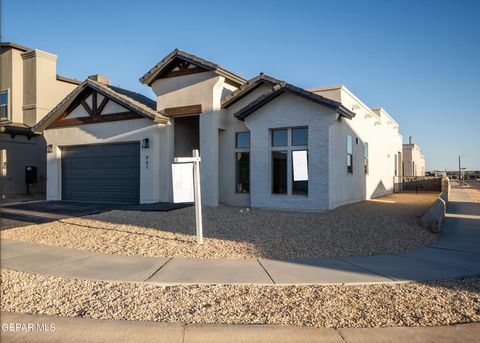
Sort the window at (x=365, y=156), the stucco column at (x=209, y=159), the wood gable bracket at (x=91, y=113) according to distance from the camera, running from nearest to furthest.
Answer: the stucco column at (x=209, y=159), the wood gable bracket at (x=91, y=113), the window at (x=365, y=156)

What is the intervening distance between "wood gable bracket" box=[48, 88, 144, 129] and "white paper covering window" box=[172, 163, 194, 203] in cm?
833

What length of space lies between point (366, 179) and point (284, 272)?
1465cm

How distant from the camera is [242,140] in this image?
15500 mm

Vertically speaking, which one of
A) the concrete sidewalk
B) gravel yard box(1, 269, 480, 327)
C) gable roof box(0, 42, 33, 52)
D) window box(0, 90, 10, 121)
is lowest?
the concrete sidewalk

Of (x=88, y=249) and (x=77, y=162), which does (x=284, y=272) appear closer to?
(x=88, y=249)

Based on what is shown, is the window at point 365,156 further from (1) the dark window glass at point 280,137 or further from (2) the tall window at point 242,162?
(2) the tall window at point 242,162

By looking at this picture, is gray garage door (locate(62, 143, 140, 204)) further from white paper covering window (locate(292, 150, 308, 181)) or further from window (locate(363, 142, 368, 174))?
window (locate(363, 142, 368, 174))

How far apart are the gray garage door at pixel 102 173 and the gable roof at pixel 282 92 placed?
5645 millimetres

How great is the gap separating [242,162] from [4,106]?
1829cm

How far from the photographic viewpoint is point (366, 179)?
1923 centimetres

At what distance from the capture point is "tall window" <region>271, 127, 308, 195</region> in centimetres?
1378

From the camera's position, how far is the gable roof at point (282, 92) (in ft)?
42.1

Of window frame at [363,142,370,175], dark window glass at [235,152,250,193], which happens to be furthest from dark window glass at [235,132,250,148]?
window frame at [363,142,370,175]

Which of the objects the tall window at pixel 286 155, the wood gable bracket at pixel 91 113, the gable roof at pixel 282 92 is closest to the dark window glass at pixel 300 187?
the tall window at pixel 286 155
